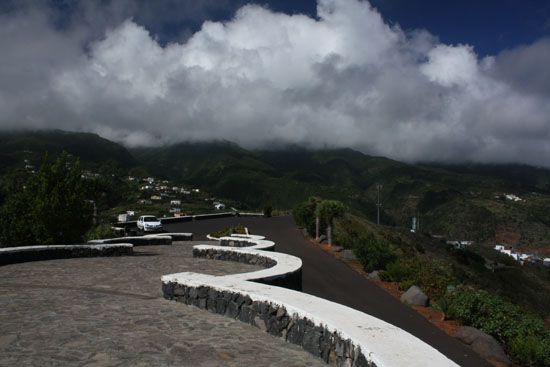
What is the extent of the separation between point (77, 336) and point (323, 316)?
127 inches

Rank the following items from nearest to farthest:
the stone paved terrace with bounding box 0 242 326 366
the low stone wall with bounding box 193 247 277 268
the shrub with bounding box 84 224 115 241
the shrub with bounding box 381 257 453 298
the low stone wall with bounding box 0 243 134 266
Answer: the stone paved terrace with bounding box 0 242 326 366 < the low stone wall with bounding box 193 247 277 268 < the low stone wall with bounding box 0 243 134 266 < the shrub with bounding box 381 257 453 298 < the shrub with bounding box 84 224 115 241

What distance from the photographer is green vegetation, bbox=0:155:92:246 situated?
17.4 meters

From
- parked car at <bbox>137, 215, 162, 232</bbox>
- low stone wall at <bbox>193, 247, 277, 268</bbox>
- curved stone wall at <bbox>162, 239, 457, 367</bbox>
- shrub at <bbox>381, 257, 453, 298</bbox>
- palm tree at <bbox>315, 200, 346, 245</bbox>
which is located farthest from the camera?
parked car at <bbox>137, 215, 162, 232</bbox>

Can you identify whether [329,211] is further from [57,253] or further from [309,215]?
[57,253]

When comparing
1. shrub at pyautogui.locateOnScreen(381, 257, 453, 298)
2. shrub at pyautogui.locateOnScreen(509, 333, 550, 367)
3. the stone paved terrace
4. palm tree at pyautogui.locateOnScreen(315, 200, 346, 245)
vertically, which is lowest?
shrub at pyautogui.locateOnScreen(509, 333, 550, 367)

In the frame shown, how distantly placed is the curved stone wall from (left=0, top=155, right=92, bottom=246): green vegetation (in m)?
10.2

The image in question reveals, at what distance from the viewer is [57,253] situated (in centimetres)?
1528

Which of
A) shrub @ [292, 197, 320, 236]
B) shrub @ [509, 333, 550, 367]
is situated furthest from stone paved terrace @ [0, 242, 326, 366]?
shrub @ [292, 197, 320, 236]

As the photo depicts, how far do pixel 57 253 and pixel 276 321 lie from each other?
1097cm

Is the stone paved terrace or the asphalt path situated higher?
the stone paved terrace

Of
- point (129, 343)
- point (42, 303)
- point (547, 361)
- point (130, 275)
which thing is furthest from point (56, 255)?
point (547, 361)

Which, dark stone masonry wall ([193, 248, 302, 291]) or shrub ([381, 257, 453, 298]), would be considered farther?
shrub ([381, 257, 453, 298])

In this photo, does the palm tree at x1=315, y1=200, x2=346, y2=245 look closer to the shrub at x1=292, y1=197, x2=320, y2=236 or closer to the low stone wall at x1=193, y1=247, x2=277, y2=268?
the shrub at x1=292, y1=197, x2=320, y2=236

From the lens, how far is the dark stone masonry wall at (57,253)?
13844 millimetres
